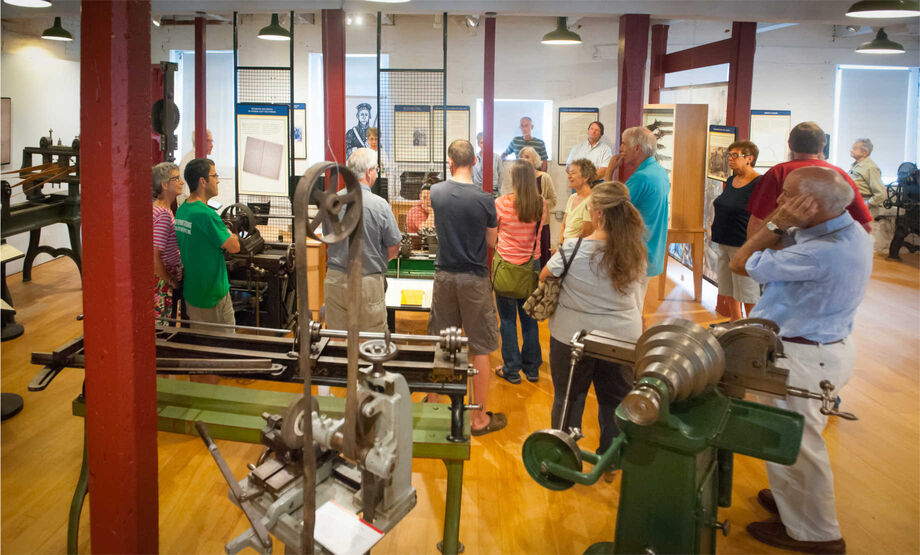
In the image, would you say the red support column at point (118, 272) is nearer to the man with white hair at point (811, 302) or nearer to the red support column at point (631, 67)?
the man with white hair at point (811, 302)

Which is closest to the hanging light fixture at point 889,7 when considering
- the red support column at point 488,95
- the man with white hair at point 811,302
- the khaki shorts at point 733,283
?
the khaki shorts at point 733,283

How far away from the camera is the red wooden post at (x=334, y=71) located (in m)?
6.98

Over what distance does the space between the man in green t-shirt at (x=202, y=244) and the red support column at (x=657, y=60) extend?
6398mm

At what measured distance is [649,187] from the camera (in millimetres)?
4945

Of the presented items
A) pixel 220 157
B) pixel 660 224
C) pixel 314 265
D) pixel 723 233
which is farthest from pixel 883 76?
pixel 220 157

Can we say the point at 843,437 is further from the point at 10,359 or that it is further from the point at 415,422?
the point at 10,359

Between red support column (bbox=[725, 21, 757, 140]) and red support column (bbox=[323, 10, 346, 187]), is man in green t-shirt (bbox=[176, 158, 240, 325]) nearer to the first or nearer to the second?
red support column (bbox=[323, 10, 346, 187])

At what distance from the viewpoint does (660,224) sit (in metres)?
5.09

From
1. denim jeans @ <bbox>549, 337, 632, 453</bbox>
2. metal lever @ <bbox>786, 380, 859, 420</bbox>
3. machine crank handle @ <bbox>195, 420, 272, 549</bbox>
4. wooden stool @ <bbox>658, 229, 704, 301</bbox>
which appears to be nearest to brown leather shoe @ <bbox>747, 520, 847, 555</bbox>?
denim jeans @ <bbox>549, 337, 632, 453</bbox>

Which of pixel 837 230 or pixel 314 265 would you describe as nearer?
pixel 837 230

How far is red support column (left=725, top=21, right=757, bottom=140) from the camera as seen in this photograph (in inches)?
276

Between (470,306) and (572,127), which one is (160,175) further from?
(572,127)

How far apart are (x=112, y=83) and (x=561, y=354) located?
2.49 metres

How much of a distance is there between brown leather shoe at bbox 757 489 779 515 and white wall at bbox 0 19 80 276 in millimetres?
8668
